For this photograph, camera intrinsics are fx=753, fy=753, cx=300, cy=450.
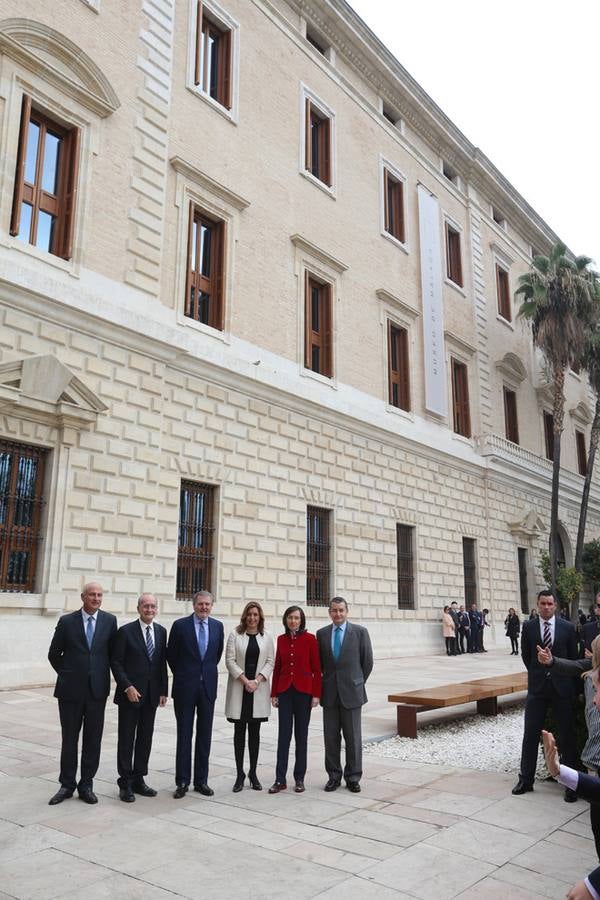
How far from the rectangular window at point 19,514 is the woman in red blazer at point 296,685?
6497 millimetres

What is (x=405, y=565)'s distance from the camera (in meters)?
21.0

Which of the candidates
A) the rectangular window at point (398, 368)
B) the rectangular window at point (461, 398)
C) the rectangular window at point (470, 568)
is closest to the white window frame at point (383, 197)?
the rectangular window at point (398, 368)

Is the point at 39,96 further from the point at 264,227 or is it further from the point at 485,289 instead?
the point at 485,289

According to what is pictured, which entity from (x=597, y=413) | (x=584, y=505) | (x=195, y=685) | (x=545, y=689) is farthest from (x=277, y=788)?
(x=597, y=413)

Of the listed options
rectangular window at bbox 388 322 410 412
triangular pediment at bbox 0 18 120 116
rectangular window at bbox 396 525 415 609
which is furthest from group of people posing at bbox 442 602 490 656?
triangular pediment at bbox 0 18 120 116

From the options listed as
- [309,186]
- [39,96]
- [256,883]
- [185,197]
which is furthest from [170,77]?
[256,883]

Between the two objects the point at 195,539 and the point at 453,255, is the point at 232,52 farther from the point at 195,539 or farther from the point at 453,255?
the point at 453,255

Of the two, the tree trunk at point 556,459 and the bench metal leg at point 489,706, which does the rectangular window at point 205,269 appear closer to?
the bench metal leg at point 489,706

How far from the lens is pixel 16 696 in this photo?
10727mm

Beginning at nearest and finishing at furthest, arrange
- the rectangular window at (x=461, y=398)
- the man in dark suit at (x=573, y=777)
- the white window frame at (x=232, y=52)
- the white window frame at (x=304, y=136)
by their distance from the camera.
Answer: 1. the man in dark suit at (x=573, y=777)
2. the white window frame at (x=232, y=52)
3. the white window frame at (x=304, y=136)
4. the rectangular window at (x=461, y=398)

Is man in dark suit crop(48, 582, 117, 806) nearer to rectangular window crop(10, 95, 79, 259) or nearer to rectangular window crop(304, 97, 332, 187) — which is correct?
rectangular window crop(10, 95, 79, 259)

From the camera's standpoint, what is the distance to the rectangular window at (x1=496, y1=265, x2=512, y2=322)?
2931 cm

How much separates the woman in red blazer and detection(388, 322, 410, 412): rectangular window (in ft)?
50.1

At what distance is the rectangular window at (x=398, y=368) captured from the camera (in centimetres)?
2164
